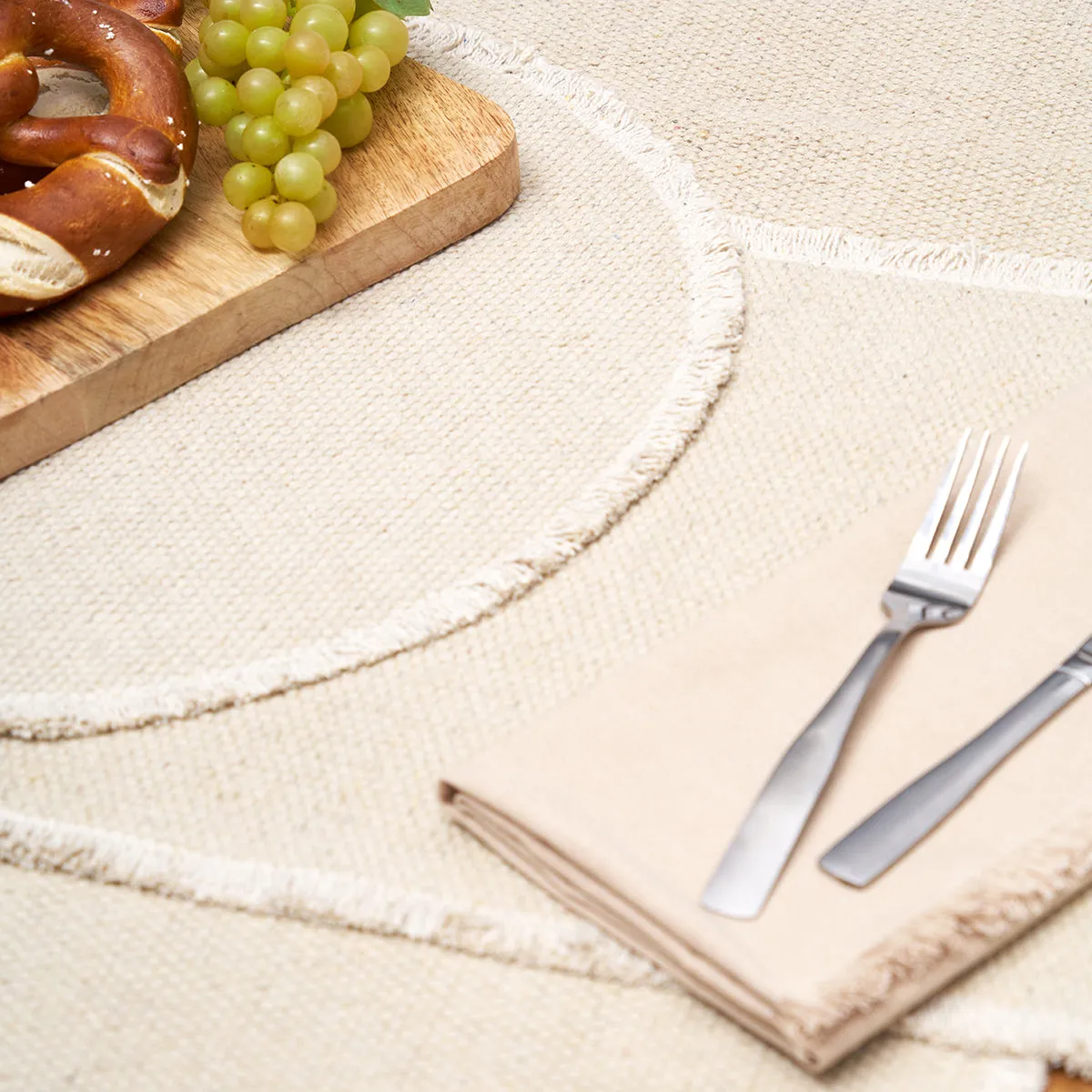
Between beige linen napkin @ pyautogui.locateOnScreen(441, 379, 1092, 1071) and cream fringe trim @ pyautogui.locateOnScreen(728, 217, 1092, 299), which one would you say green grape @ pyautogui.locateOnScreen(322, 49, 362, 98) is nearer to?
cream fringe trim @ pyautogui.locateOnScreen(728, 217, 1092, 299)

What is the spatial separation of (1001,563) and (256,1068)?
0.40m

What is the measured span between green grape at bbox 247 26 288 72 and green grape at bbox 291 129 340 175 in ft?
0.19

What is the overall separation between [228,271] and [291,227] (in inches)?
2.2

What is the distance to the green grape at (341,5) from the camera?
2.69 feet

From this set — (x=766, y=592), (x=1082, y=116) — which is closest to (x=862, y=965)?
(x=766, y=592)

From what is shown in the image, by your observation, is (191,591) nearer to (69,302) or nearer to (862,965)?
(69,302)

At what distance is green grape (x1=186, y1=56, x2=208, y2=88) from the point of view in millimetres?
854

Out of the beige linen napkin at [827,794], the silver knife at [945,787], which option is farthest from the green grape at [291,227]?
the silver knife at [945,787]

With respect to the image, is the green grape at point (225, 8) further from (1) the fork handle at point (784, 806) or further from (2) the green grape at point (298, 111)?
(1) the fork handle at point (784, 806)

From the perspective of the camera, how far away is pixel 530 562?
63 cm

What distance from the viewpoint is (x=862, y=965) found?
43cm

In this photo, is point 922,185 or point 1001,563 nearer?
point 1001,563

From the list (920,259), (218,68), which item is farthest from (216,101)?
(920,259)

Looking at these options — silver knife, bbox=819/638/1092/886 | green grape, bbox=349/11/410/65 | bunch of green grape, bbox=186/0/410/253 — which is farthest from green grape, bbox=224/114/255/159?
silver knife, bbox=819/638/1092/886
